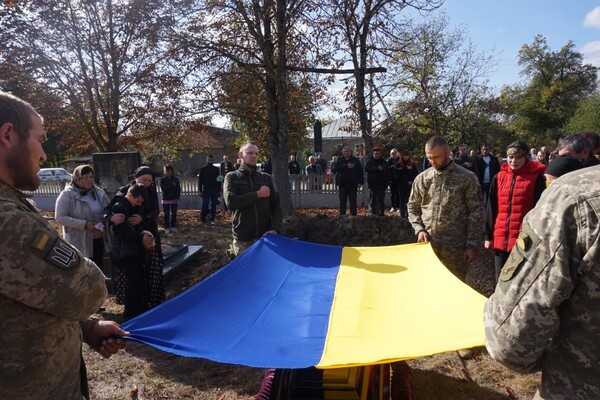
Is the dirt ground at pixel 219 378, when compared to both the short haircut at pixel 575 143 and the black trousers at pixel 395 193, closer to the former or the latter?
the short haircut at pixel 575 143

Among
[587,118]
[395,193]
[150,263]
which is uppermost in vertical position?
[587,118]

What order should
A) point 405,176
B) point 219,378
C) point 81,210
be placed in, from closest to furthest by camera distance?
1. point 219,378
2. point 81,210
3. point 405,176

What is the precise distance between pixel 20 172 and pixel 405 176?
10122 millimetres

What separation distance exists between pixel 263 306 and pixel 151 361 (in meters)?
2.09

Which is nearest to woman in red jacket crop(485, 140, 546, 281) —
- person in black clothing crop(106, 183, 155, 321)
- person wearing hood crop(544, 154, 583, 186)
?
person wearing hood crop(544, 154, 583, 186)

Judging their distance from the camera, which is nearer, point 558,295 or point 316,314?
point 558,295

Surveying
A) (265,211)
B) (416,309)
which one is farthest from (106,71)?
(416,309)

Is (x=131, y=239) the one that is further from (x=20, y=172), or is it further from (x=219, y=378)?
(x=20, y=172)

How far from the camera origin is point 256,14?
9.46 m

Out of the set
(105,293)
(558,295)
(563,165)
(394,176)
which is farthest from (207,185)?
(558,295)

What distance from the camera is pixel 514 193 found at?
4176 mm

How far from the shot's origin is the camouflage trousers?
426cm

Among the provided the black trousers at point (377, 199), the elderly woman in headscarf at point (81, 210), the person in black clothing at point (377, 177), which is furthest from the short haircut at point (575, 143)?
the black trousers at point (377, 199)

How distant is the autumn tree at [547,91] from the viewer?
4169cm
